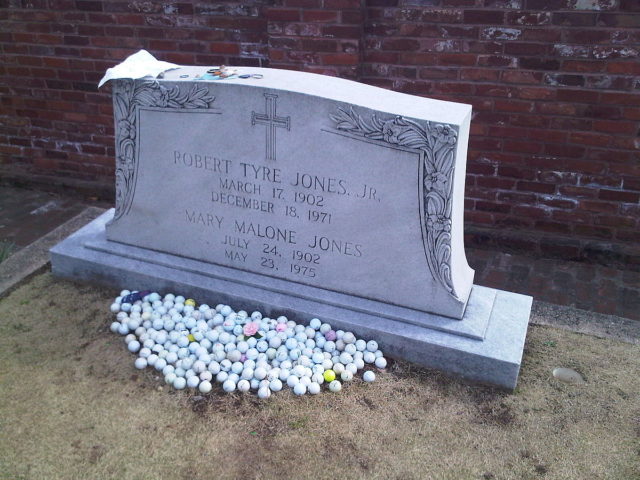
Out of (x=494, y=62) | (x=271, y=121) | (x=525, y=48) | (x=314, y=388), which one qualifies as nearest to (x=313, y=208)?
(x=271, y=121)

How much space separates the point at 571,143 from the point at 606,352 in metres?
1.49

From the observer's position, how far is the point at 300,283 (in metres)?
3.42

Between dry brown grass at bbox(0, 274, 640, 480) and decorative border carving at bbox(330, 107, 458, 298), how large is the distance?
0.61 m

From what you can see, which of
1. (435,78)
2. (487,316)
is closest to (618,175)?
(435,78)

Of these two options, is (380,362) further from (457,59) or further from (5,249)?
(5,249)

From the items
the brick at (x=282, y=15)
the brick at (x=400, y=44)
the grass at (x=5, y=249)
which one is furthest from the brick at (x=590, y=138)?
the grass at (x=5, y=249)

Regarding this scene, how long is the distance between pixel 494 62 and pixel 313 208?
5.68 ft

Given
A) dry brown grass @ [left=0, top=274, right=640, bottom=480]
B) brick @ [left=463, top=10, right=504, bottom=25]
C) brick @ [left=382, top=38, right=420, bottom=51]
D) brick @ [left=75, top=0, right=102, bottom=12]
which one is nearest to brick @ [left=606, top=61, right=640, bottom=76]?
brick @ [left=463, top=10, right=504, bottom=25]

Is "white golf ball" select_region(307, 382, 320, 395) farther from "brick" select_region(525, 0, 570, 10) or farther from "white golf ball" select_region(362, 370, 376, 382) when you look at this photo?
"brick" select_region(525, 0, 570, 10)

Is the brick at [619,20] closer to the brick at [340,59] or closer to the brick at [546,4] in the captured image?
the brick at [546,4]

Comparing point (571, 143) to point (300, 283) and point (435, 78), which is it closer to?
point (435, 78)

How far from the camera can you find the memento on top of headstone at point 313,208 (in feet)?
9.81

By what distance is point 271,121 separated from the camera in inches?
124

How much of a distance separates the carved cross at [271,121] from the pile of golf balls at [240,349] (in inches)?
35.8
